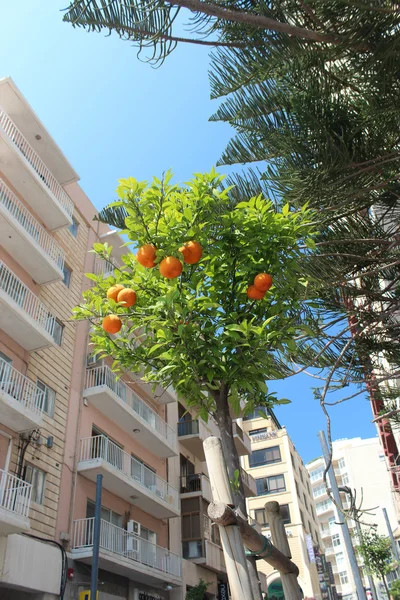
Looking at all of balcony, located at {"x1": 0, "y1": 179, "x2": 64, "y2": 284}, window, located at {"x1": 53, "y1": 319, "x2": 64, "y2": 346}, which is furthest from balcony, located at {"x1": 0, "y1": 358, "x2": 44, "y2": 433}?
balcony, located at {"x1": 0, "y1": 179, "x2": 64, "y2": 284}

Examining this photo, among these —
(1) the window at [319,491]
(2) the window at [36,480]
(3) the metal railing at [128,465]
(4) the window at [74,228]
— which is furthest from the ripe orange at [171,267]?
(1) the window at [319,491]

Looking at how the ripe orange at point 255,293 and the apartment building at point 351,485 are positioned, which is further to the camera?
the apartment building at point 351,485

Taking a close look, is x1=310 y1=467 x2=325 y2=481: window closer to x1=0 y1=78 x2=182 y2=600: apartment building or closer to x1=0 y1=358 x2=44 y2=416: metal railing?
x1=0 y1=78 x2=182 y2=600: apartment building

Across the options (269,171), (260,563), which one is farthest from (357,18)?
(260,563)

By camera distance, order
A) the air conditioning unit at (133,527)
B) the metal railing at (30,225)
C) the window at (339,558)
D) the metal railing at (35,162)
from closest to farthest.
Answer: the metal railing at (30,225) → the metal railing at (35,162) → the air conditioning unit at (133,527) → the window at (339,558)

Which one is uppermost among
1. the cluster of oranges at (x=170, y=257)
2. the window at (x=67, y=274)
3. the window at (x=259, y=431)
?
the window at (x=259, y=431)

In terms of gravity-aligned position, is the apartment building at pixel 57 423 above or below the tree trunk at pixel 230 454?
above

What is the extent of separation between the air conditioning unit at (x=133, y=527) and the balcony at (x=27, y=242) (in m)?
8.11

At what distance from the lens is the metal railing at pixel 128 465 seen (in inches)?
604

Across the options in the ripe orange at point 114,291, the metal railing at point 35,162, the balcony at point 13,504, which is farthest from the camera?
the metal railing at point 35,162

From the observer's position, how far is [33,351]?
1449 cm

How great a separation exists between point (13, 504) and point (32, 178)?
9.37 meters

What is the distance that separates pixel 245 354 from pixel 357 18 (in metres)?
2.24

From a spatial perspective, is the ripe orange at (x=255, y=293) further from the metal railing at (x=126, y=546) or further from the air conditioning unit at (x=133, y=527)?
the air conditioning unit at (x=133, y=527)
